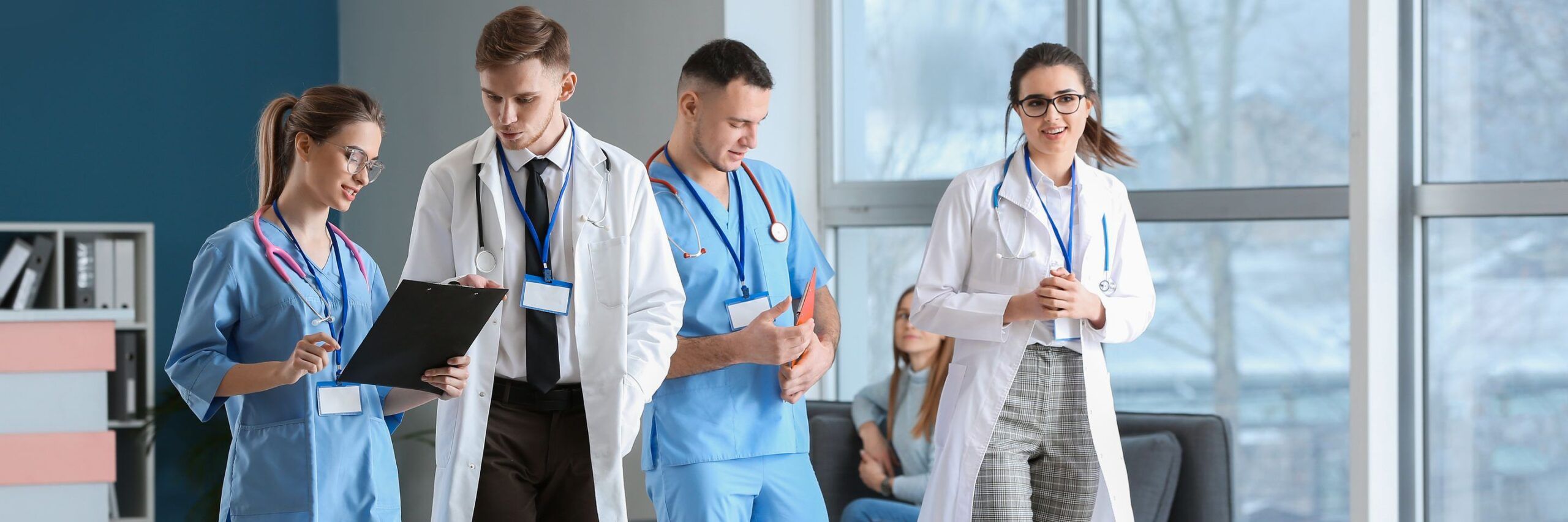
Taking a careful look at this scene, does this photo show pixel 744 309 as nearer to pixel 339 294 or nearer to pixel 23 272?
pixel 339 294

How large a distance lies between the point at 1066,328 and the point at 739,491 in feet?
2.36

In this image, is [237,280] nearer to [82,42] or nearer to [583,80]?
[583,80]

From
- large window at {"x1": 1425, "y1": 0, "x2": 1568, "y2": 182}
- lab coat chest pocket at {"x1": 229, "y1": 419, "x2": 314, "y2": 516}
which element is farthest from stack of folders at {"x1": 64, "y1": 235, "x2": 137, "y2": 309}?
large window at {"x1": 1425, "y1": 0, "x2": 1568, "y2": 182}

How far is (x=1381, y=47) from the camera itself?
347 cm

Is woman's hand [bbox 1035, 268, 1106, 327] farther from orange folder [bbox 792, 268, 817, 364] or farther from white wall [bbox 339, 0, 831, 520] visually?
white wall [bbox 339, 0, 831, 520]

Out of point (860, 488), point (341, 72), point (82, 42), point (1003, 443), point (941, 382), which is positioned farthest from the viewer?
point (341, 72)

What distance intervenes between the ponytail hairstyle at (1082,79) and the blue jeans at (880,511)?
4.41ft

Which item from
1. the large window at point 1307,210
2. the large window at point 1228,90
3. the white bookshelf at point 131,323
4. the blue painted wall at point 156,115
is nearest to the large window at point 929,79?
the large window at point 1307,210

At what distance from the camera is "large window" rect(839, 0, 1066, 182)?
4551 millimetres

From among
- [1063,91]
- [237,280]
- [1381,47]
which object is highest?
[1381,47]

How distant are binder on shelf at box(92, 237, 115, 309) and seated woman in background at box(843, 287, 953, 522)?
2890mm

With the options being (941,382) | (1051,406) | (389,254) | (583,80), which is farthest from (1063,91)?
(389,254)

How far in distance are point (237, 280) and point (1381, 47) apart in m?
3.02

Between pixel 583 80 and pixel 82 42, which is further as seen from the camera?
pixel 82 42
